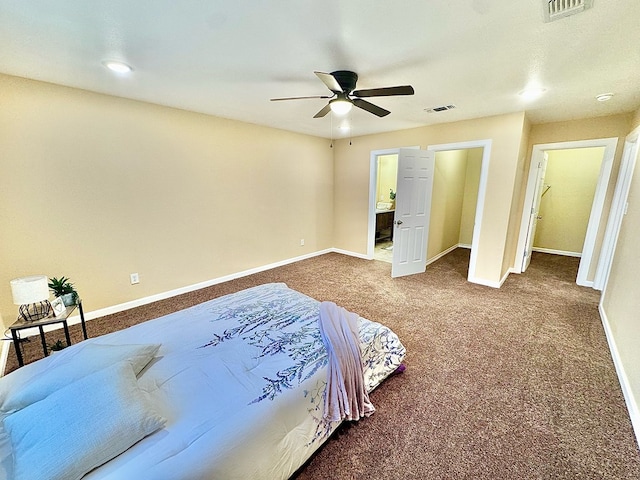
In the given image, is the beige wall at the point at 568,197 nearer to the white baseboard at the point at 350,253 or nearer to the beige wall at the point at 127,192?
the white baseboard at the point at 350,253

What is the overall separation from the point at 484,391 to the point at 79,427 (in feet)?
7.84

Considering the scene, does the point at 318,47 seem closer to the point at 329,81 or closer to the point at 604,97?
the point at 329,81

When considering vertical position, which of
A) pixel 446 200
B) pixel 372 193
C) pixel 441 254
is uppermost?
pixel 372 193

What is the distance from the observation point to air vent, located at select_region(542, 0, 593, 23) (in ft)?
4.48

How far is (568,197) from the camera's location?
17.4 feet

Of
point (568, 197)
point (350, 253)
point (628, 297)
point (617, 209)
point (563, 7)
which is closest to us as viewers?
point (563, 7)

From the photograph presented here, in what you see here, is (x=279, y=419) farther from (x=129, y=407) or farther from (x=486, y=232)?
(x=486, y=232)

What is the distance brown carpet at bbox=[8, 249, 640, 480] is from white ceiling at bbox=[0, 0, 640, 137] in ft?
7.92

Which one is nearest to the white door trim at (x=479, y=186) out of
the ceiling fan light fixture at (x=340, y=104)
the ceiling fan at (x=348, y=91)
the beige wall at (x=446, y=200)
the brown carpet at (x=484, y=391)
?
the brown carpet at (x=484, y=391)

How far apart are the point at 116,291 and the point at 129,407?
2604 millimetres

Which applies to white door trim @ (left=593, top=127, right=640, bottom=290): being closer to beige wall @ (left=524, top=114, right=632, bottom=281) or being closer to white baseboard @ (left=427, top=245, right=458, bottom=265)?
beige wall @ (left=524, top=114, right=632, bottom=281)

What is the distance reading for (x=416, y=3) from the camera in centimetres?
139

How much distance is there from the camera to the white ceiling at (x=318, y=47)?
145cm

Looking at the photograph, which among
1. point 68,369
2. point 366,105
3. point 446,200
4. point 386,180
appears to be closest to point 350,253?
point 446,200
